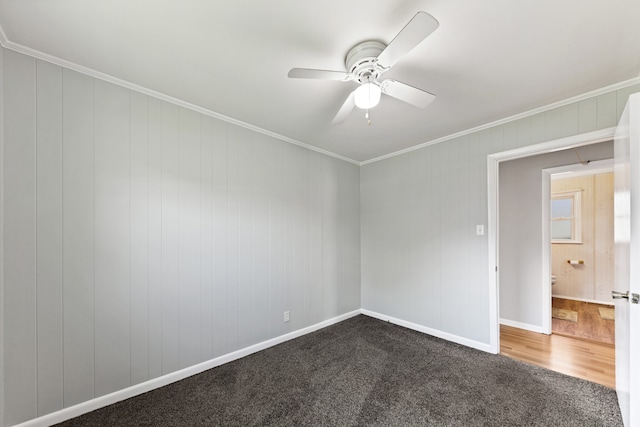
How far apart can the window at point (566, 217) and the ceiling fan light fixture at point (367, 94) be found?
5.44 m

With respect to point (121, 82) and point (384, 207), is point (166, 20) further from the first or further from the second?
point (384, 207)

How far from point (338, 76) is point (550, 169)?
336 centimetres

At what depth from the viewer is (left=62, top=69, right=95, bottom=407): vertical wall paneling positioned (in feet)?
5.82

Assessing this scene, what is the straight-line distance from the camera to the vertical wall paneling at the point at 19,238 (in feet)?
5.20

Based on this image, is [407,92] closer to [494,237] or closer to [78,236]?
[494,237]

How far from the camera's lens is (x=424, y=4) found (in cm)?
131

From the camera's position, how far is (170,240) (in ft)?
7.30

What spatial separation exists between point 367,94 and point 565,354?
10.8 feet

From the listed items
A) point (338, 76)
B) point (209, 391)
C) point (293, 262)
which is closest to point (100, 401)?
point (209, 391)

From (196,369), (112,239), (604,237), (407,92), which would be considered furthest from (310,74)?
(604,237)

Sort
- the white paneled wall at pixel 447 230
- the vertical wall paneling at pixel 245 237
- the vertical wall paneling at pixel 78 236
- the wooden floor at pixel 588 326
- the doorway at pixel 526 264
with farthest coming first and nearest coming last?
the doorway at pixel 526 264
the wooden floor at pixel 588 326
the vertical wall paneling at pixel 245 237
the white paneled wall at pixel 447 230
the vertical wall paneling at pixel 78 236

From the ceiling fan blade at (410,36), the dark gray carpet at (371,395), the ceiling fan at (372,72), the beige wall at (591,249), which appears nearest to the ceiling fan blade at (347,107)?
the ceiling fan at (372,72)

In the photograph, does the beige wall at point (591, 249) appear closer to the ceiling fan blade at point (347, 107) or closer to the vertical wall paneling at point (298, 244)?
the vertical wall paneling at point (298, 244)

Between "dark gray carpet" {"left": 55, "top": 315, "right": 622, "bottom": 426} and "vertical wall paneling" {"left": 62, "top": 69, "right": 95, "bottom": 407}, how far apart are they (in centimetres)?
33
